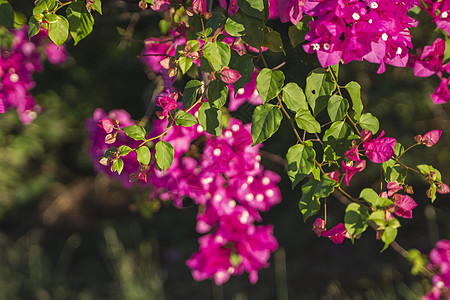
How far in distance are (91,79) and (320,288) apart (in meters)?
2.47

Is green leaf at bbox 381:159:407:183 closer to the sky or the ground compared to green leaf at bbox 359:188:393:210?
closer to the ground

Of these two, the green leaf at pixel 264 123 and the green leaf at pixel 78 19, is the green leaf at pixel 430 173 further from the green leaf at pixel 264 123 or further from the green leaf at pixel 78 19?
the green leaf at pixel 78 19

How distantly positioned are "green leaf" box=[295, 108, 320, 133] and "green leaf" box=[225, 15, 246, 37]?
169mm

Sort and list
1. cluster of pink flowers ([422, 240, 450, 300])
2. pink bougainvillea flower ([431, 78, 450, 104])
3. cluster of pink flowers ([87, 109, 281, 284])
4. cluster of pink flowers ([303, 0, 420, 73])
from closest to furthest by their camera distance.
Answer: cluster of pink flowers ([303, 0, 420, 73]) → pink bougainvillea flower ([431, 78, 450, 104]) → cluster of pink flowers ([87, 109, 281, 284]) → cluster of pink flowers ([422, 240, 450, 300])

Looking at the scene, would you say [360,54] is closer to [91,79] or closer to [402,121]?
[402,121]

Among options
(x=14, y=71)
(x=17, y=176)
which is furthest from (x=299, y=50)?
(x=17, y=176)

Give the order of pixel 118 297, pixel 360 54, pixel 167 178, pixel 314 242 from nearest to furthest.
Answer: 1. pixel 360 54
2. pixel 167 178
3. pixel 118 297
4. pixel 314 242

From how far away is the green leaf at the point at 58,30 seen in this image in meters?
0.79

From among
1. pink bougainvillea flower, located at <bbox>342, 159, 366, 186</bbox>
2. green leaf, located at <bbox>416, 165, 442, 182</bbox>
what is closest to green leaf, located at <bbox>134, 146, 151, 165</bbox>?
pink bougainvillea flower, located at <bbox>342, 159, 366, 186</bbox>

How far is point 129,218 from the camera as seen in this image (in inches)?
157

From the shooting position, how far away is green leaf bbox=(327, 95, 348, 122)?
31.1 inches

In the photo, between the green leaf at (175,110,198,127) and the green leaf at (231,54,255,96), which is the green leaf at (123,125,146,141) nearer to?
the green leaf at (175,110,198,127)

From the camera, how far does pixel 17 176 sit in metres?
3.98

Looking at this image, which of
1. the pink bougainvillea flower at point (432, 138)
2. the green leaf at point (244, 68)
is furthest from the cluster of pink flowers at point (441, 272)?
the green leaf at point (244, 68)
